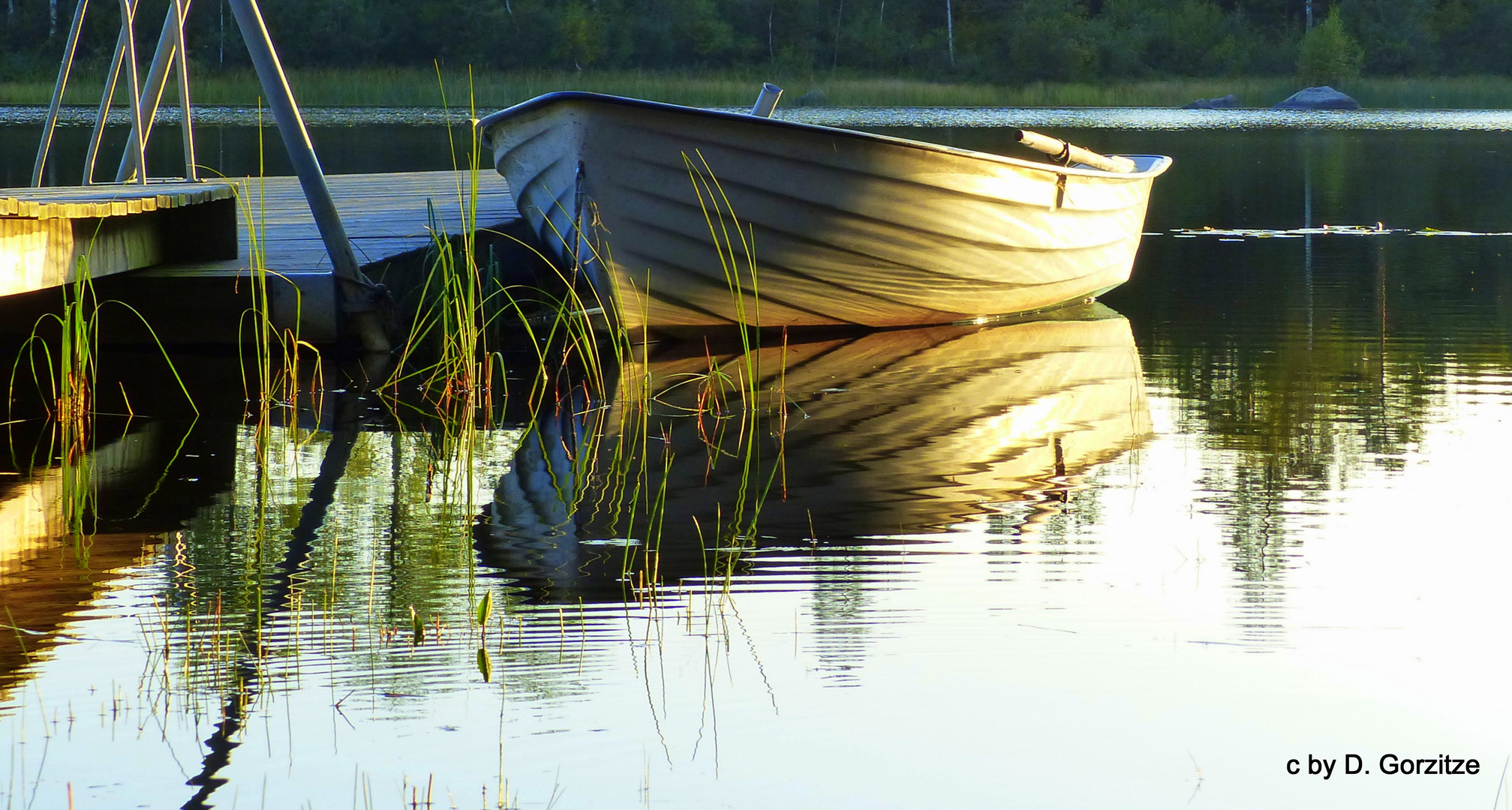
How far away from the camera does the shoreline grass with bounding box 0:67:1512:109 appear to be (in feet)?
112

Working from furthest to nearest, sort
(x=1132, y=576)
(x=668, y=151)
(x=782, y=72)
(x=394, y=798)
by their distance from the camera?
(x=782, y=72)
(x=668, y=151)
(x=1132, y=576)
(x=394, y=798)

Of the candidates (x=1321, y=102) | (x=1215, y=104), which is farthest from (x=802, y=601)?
(x=1321, y=102)

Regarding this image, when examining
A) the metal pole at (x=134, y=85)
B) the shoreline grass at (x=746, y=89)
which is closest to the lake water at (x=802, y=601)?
the metal pole at (x=134, y=85)

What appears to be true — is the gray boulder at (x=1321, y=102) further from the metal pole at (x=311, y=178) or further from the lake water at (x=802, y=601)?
the metal pole at (x=311, y=178)

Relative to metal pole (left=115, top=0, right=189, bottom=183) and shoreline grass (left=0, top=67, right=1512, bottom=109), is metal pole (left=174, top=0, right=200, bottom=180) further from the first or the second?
shoreline grass (left=0, top=67, right=1512, bottom=109)

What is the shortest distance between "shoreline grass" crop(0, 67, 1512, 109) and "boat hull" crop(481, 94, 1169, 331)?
2303cm

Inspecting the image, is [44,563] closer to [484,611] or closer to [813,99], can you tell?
[484,611]

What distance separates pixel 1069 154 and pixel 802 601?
5.42 meters

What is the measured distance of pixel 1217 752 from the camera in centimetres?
277

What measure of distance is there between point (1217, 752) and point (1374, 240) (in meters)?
11.0

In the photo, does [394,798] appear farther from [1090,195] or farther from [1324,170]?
[1324,170]

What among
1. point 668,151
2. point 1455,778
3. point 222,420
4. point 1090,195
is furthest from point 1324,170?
point 1455,778

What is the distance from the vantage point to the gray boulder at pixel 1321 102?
4091 centimetres

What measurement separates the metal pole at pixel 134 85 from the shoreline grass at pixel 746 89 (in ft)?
80.0
